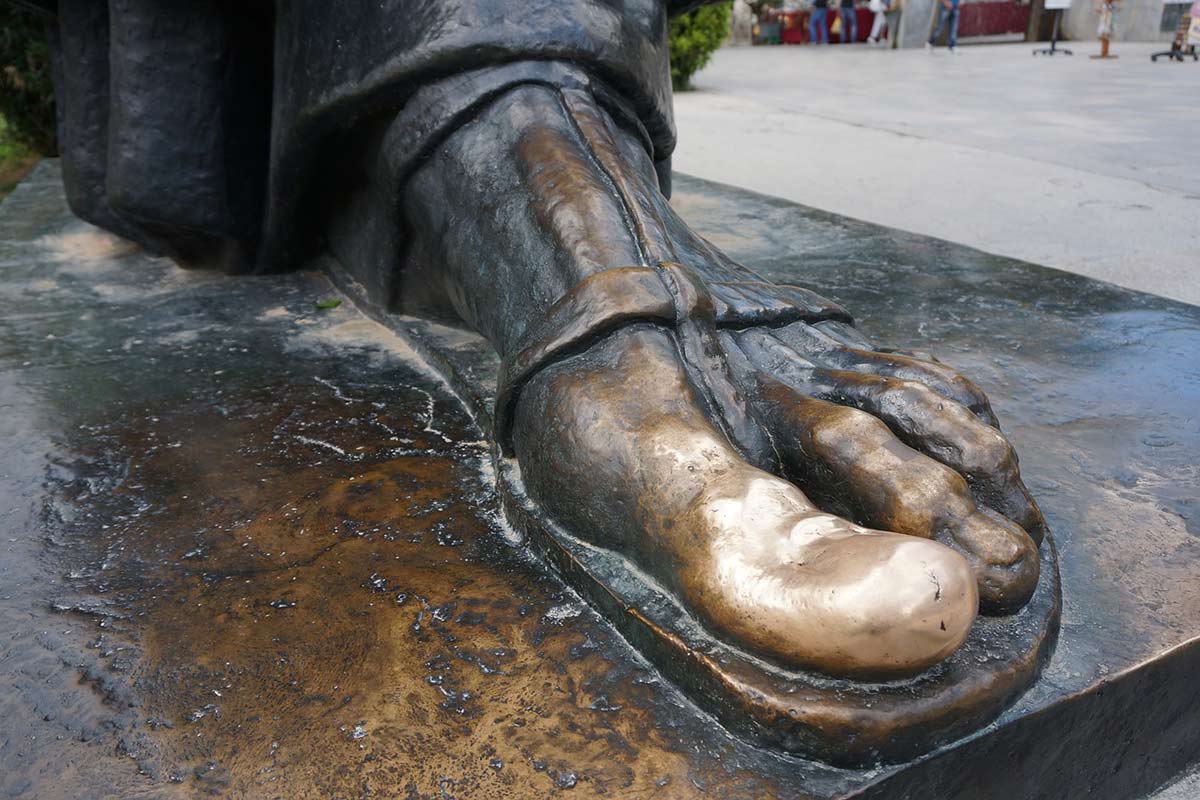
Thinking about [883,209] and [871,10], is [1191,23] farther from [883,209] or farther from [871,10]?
[883,209]

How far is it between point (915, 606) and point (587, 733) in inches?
13.1

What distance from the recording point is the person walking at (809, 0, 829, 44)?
19875 mm

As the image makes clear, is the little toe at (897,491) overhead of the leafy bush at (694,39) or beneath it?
beneath

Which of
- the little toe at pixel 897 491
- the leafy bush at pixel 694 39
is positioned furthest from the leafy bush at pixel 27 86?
the leafy bush at pixel 694 39

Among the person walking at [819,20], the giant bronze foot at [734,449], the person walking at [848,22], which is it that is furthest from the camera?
the person walking at [819,20]

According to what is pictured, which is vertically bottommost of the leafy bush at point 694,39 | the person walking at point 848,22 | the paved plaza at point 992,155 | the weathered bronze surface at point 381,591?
the weathered bronze surface at point 381,591

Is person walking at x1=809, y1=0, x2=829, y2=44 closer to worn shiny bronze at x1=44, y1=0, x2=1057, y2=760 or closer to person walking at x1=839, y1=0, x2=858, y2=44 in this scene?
person walking at x1=839, y1=0, x2=858, y2=44

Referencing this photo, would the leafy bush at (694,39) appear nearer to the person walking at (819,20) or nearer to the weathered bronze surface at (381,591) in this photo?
the weathered bronze surface at (381,591)

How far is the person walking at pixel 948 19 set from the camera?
17.2 meters

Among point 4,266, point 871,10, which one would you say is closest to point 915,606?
point 4,266

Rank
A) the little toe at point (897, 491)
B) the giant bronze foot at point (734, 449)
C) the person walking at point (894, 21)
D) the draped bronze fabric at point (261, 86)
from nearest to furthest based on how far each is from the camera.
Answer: the giant bronze foot at point (734, 449) → the little toe at point (897, 491) → the draped bronze fabric at point (261, 86) → the person walking at point (894, 21)

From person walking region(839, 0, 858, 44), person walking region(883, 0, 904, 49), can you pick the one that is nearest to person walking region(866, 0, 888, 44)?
person walking region(883, 0, 904, 49)

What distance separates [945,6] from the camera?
17.6 metres

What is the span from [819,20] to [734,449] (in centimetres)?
2041
